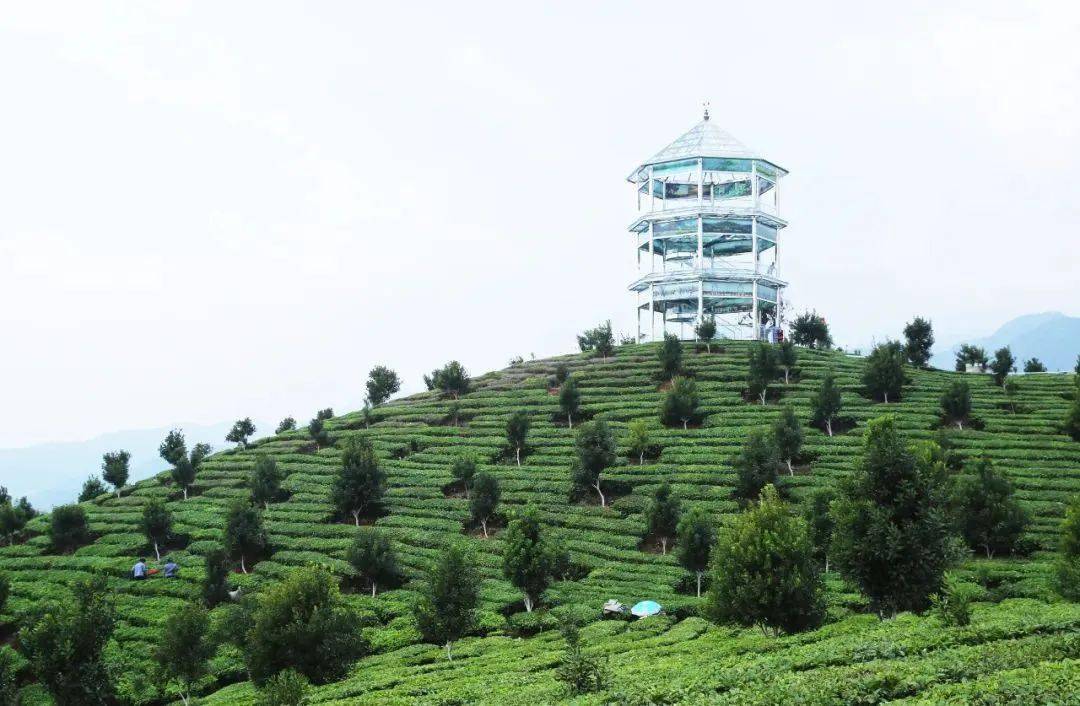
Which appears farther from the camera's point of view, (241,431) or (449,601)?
(241,431)

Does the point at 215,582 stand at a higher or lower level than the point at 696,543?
lower

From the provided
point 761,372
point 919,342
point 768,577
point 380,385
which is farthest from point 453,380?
point 768,577

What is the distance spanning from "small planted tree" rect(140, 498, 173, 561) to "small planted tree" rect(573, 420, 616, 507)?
22808mm

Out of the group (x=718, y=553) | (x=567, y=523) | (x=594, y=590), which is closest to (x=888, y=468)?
(x=718, y=553)

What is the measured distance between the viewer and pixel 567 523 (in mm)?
48031

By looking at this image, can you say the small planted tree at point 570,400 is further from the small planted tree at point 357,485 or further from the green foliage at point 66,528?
the green foliage at point 66,528

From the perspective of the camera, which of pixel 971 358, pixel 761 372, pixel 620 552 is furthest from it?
pixel 971 358

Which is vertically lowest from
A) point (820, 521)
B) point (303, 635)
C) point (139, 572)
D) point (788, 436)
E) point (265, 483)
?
point (139, 572)


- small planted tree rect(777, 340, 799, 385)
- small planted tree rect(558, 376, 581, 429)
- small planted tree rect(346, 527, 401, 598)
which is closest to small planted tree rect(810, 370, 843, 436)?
small planted tree rect(777, 340, 799, 385)

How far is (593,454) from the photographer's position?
50.3 m

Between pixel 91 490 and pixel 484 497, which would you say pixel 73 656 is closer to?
pixel 484 497

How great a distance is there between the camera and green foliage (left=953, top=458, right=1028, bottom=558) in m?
39.0

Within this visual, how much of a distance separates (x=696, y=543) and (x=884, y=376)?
90.2ft

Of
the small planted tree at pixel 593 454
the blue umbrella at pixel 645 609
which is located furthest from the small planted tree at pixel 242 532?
the blue umbrella at pixel 645 609
